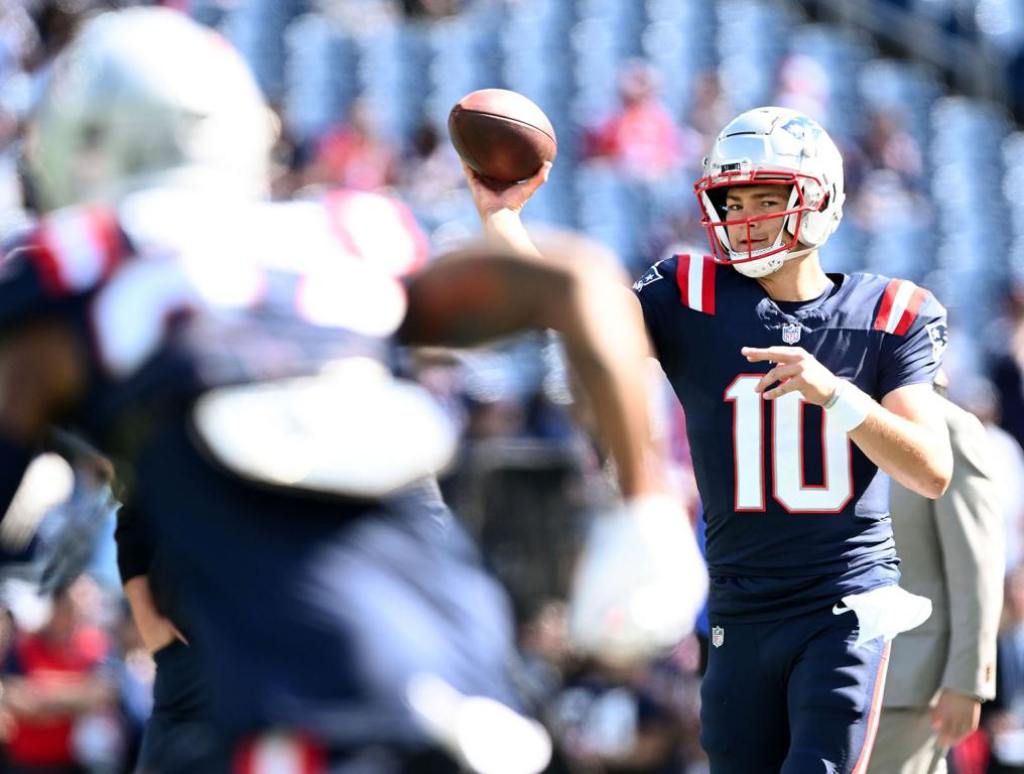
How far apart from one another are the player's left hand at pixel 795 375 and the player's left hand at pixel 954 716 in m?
1.39

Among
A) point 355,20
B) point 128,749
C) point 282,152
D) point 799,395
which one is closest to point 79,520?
point 799,395

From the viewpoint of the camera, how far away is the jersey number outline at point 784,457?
13.8ft

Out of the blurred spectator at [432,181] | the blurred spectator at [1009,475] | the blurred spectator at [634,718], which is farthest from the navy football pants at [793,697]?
the blurred spectator at [432,181]

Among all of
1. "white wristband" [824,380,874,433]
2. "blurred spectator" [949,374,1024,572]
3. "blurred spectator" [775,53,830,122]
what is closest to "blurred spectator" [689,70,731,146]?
"blurred spectator" [775,53,830,122]

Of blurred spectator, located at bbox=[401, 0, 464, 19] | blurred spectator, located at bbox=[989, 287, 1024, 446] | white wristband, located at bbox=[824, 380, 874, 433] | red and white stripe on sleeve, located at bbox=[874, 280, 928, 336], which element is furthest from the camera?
blurred spectator, located at bbox=[401, 0, 464, 19]

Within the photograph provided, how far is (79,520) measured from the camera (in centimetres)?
412

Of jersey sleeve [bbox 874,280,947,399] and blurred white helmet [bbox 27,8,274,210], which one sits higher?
blurred white helmet [bbox 27,8,274,210]

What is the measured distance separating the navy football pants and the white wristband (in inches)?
19.3

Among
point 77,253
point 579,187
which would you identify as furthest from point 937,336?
point 579,187

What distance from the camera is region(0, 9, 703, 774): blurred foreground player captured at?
2416 millimetres

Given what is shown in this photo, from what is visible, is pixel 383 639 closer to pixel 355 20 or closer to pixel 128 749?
pixel 128 749

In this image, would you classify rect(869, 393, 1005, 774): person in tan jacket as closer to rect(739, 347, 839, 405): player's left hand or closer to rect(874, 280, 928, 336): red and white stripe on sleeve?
rect(874, 280, 928, 336): red and white stripe on sleeve

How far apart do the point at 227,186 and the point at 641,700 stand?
6.83 m

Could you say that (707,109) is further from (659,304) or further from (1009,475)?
(659,304)
